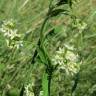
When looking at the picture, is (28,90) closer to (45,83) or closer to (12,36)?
(45,83)

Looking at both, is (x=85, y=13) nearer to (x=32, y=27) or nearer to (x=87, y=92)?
(x=32, y=27)

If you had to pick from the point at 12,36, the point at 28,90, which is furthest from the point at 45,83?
the point at 12,36

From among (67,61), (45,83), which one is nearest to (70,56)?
(67,61)

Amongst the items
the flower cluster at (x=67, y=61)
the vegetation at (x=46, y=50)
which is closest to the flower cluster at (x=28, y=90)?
the vegetation at (x=46, y=50)

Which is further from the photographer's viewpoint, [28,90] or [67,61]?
[28,90]

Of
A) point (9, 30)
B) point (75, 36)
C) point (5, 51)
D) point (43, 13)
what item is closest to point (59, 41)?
point (75, 36)

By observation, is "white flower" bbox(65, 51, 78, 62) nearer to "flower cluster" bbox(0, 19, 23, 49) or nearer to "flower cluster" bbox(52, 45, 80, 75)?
"flower cluster" bbox(52, 45, 80, 75)

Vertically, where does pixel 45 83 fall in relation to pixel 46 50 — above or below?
below

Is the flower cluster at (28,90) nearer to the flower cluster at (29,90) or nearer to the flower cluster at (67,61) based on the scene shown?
the flower cluster at (29,90)

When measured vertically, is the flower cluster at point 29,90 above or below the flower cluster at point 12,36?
below
